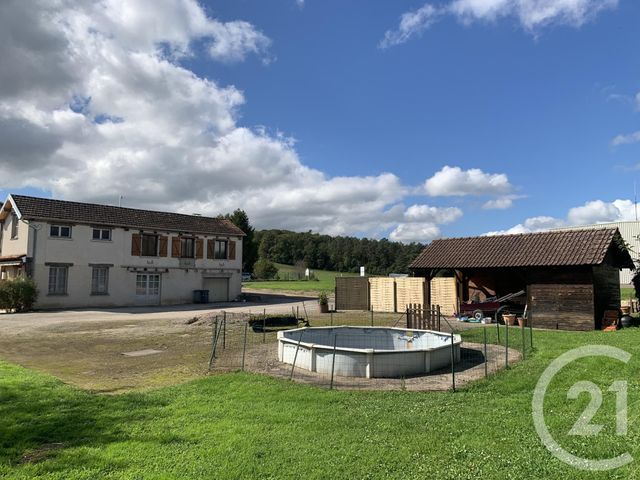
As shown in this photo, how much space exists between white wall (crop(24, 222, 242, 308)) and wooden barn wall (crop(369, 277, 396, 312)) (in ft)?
50.1

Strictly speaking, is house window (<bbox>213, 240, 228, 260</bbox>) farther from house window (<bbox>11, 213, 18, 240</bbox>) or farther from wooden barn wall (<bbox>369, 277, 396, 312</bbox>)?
wooden barn wall (<bbox>369, 277, 396, 312</bbox>)

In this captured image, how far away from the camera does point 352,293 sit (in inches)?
1211

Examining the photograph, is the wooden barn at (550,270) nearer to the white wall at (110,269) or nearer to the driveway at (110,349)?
the driveway at (110,349)

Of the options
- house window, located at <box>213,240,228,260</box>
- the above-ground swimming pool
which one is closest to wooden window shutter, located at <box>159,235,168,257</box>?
house window, located at <box>213,240,228,260</box>

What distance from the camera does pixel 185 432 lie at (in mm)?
6109

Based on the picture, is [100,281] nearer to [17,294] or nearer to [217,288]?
[17,294]

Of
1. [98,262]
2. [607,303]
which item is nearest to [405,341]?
[607,303]

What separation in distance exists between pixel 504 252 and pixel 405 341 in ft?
36.6

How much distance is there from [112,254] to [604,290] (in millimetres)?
30336

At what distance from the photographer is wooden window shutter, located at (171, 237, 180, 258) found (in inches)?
1431

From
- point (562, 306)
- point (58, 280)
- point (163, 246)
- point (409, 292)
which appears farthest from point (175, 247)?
point (562, 306)

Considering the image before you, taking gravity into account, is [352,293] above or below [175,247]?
below

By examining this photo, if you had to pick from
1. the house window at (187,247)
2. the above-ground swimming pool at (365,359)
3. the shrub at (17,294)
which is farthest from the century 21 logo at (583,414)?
the house window at (187,247)

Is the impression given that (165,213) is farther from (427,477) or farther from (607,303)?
(427,477)
